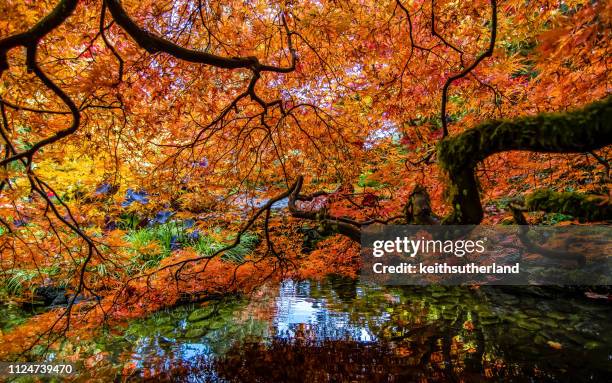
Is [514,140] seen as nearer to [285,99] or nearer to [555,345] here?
[285,99]

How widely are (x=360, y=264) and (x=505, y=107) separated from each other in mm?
2800

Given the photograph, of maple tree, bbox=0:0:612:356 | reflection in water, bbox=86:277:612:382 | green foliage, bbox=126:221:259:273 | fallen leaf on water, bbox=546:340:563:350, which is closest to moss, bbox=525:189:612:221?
maple tree, bbox=0:0:612:356

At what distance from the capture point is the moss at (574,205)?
1871 millimetres

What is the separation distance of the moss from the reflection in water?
196cm

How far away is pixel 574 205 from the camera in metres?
1.94

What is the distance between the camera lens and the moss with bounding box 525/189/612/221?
6.14 feet

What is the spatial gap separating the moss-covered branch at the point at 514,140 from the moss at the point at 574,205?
0.60 meters

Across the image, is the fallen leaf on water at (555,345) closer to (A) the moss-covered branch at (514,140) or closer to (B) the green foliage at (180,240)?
(A) the moss-covered branch at (514,140)

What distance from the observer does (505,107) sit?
340 centimetres

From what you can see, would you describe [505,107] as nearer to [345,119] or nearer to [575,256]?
[345,119]

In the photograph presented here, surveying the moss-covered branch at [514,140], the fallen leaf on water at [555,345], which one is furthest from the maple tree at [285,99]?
the fallen leaf on water at [555,345]

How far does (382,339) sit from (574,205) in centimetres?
272

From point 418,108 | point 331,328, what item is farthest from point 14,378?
point 418,108

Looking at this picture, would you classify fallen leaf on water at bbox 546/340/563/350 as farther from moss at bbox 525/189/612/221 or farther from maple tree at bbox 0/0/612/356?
moss at bbox 525/189/612/221
